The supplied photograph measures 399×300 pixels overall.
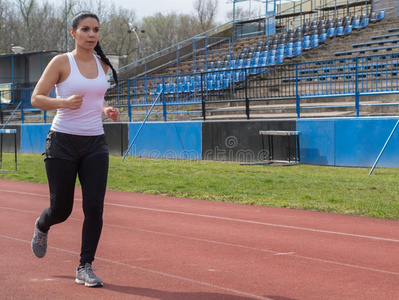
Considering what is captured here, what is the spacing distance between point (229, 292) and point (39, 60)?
4044 cm

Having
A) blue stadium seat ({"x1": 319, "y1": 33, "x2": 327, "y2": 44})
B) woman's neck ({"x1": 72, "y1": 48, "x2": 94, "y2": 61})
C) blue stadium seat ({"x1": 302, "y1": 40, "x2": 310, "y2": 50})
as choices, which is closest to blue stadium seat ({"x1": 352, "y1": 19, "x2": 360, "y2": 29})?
blue stadium seat ({"x1": 319, "y1": 33, "x2": 327, "y2": 44})

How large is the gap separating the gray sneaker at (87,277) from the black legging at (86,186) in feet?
0.21

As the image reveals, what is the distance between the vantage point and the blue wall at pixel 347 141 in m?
16.1

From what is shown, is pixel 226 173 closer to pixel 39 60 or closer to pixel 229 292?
pixel 229 292

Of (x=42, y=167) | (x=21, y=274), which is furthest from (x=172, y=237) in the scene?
(x=42, y=167)

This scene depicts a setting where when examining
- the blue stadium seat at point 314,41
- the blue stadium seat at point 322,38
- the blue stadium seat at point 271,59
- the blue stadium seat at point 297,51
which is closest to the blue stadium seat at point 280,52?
the blue stadium seat at point 271,59

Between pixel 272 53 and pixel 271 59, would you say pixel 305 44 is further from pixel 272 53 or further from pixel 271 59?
pixel 271 59

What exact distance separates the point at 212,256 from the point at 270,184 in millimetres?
6926

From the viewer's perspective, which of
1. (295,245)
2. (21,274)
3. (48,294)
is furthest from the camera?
(295,245)

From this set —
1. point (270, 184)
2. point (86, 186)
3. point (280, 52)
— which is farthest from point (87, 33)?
point (280, 52)

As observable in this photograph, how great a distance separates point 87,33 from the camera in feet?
16.9

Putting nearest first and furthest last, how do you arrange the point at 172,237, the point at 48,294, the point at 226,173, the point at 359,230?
the point at 48,294, the point at 172,237, the point at 359,230, the point at 226,173

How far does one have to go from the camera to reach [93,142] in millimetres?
5172

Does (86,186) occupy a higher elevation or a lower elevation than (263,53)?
lower
